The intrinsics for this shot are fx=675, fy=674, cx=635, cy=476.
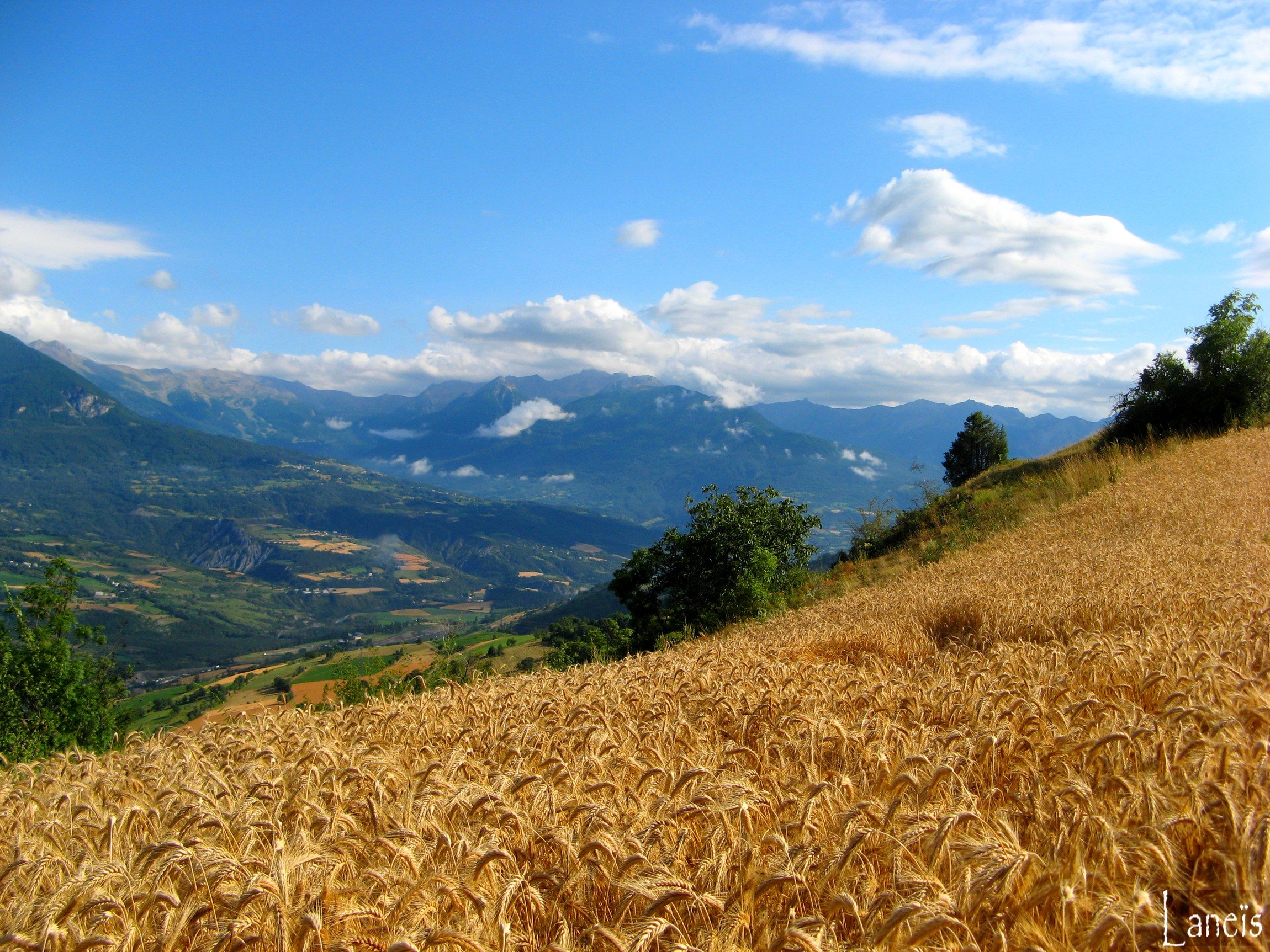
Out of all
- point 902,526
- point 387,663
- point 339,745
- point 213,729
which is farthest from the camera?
point 902,526

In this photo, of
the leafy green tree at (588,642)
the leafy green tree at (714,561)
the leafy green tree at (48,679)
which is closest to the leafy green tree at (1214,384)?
the leafy green tree at (714,561)

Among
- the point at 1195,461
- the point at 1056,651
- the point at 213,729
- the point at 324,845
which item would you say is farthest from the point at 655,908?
the point at 1195,461

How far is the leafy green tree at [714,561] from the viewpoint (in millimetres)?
30281

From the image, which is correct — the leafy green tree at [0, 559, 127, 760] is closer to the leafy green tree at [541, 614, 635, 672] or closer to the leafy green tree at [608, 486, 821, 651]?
the leafy green tree at [541, 614, 635, 672]

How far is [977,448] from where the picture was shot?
58.7 meters

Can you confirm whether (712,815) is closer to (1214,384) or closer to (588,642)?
(588,642)

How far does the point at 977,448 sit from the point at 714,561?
37.2 m

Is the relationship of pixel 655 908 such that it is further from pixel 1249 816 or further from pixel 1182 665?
pixel 1182 665

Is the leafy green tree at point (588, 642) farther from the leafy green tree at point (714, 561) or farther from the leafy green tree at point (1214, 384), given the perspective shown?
the leafy green tree at point (1214, 384)

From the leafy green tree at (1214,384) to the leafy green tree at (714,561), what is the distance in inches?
609

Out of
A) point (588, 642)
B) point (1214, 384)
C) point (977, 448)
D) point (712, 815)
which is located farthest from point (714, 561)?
point (977, 448)

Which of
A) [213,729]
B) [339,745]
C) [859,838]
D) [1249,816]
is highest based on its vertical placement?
[1249,816]

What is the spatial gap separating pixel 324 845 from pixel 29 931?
3.08 ft

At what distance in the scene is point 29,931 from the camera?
232 cm
